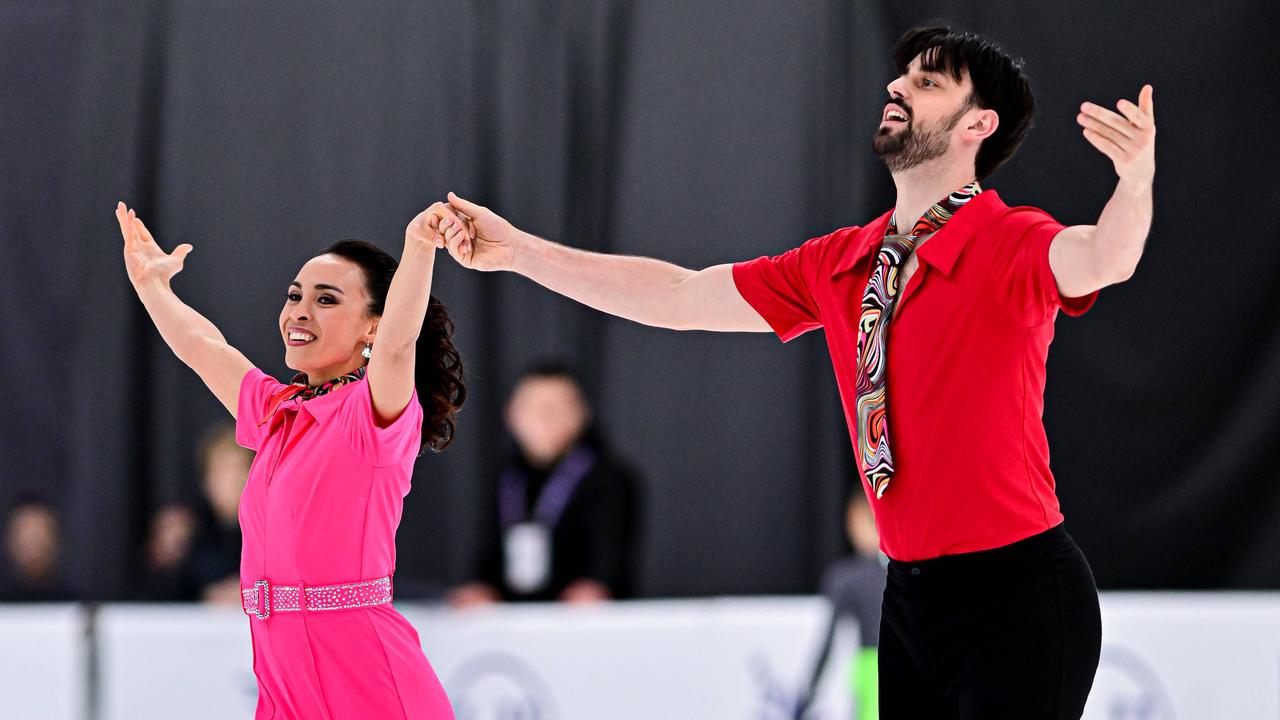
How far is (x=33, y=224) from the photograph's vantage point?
5461 millimetres

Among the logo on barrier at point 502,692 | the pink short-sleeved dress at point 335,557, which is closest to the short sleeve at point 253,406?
the pink short-sleeved dress at point 335,557

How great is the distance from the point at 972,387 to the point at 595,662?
2101 mm

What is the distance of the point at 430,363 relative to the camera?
280cm

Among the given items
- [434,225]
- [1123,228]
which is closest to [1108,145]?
[1123,228]

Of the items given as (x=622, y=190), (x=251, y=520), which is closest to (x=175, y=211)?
(x=622, y=190)

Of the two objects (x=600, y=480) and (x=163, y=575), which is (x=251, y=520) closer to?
(x=600, y=480)

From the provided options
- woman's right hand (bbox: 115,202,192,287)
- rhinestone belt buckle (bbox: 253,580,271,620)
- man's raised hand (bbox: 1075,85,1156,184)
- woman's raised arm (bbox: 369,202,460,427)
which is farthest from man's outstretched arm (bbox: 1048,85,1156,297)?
woman's right hand (bbox: 115,202,192,287)

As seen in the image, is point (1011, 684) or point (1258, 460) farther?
point (1258, 460)

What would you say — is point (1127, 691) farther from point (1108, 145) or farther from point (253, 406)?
point (253, 406)

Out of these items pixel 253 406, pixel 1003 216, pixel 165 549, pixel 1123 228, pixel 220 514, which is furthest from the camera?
pixel 165 549

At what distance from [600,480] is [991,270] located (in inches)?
111

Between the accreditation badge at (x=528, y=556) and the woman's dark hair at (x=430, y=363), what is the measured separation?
2.07 metres

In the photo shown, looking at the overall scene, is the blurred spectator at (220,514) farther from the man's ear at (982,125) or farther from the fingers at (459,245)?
the man's ear at (982,125)

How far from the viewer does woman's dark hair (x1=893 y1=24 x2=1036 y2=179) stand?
2.46 m
